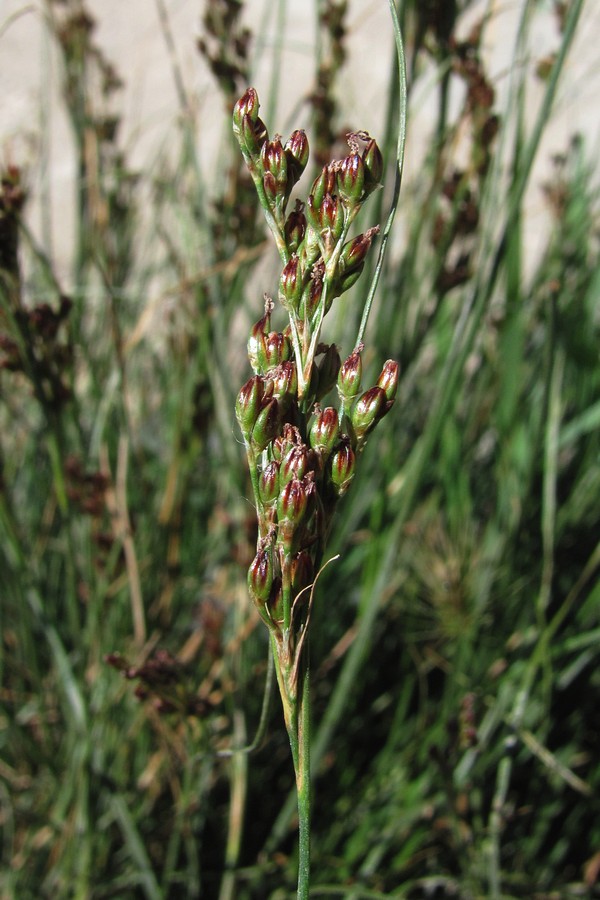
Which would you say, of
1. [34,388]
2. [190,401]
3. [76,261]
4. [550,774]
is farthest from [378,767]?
[76,261]

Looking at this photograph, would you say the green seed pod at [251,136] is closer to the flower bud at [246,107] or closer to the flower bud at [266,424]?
the flower bud at [246,107]

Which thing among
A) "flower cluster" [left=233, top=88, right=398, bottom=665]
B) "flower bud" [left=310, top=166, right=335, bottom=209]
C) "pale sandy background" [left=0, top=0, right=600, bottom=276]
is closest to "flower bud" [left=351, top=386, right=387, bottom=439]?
"flower cluster" [left=233, top=88, right=398, bottom=665]

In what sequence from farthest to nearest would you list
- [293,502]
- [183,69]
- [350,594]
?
[183,69] < [350,594] < [293,502]

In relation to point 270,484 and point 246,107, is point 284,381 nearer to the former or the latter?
point 270,484

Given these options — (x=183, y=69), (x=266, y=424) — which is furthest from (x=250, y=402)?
(x=183, y=69)

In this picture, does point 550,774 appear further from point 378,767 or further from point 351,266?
point 351,266

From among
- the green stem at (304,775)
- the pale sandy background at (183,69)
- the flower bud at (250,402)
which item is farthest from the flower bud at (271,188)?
the pale sandy background at (183,69)

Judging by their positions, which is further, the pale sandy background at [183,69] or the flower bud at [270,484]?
the pale sandy background at [183,69]
